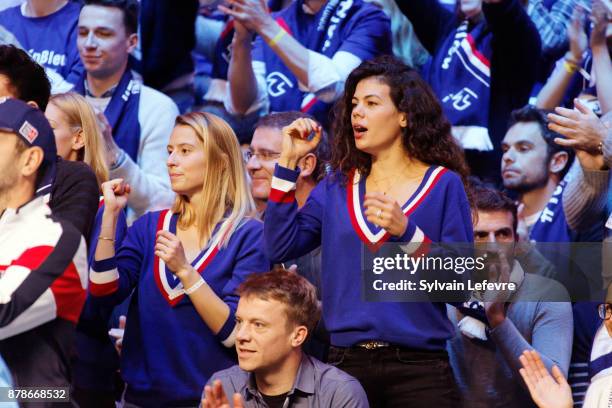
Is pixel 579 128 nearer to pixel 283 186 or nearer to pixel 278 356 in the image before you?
pixel 283 186

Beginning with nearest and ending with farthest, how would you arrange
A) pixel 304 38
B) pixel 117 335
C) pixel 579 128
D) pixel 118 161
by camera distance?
pixel 579 128, pixel 117 335, pixel 118 161, pixel 304 38

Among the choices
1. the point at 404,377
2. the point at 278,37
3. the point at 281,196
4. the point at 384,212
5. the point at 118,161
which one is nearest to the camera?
the point at 384,212

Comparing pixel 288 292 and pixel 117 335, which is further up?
pixel 288 292

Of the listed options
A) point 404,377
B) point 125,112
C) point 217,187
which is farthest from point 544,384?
point 125,112

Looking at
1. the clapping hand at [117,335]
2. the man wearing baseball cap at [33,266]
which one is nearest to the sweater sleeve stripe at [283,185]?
the man wearing baseball cap at [33,266]

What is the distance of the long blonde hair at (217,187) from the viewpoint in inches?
121

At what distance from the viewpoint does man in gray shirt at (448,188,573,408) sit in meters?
3.48

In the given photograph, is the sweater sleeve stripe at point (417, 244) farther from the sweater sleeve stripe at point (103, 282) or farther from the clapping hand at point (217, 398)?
the sweater sleeve stripe at point (103, 282)

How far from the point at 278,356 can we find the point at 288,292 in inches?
6.9

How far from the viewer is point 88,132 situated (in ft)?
10.6

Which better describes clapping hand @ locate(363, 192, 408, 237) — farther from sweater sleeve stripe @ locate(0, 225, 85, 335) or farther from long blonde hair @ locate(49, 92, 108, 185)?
long blonde hair @ locate(49, 92, 108, 185)

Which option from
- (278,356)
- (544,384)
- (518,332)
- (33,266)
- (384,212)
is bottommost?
(518,332)

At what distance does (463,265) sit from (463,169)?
27 centimetres

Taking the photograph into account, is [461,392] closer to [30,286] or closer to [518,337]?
[518,337]
